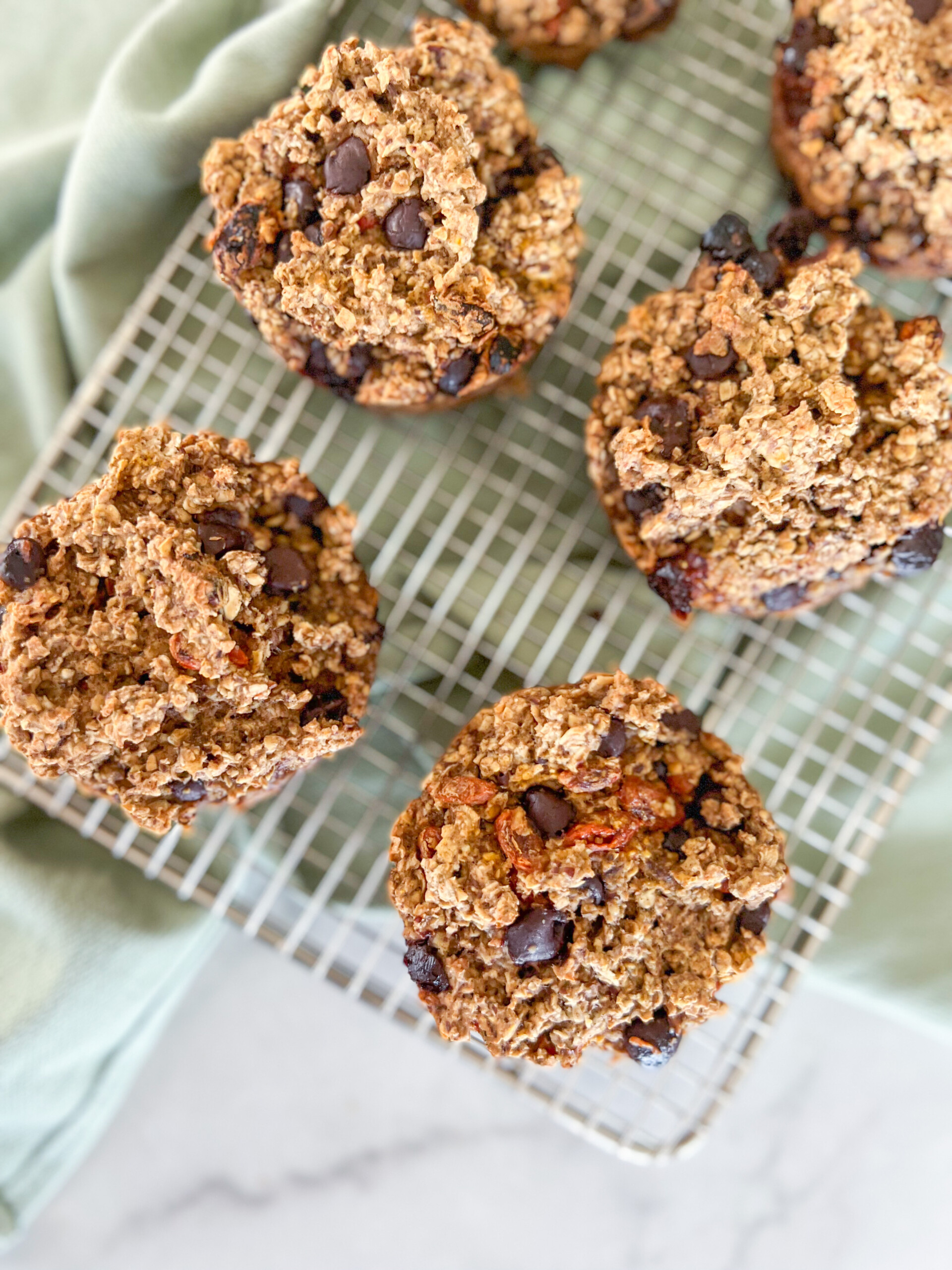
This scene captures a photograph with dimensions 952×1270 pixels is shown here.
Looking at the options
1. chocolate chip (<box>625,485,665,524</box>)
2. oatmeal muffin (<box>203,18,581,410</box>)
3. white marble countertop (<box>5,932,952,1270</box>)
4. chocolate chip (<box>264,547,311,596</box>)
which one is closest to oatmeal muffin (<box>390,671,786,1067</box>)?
chocolate chip (<box>625,485,665,524</box>)

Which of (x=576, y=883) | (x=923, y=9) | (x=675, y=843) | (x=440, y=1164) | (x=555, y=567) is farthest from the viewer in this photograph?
(x=440, y=1164)

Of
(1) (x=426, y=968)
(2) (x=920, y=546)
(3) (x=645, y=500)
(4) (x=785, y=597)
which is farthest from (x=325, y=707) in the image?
(2) (x=920, y=546)

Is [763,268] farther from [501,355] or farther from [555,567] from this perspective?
[555,567]

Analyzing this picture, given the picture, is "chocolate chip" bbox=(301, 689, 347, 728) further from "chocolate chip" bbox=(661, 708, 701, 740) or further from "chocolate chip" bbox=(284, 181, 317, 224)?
"chocolate chip" bbox=(284, 181, 317, 224)

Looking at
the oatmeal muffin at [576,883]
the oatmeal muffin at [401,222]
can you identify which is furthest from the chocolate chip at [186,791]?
the oatmeal muffin at [401,222]

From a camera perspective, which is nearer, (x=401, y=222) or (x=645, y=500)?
(x=401, y=222)

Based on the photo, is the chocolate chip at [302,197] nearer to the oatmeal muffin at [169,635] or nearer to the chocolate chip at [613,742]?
the oatmeal muffin at [169,635]
